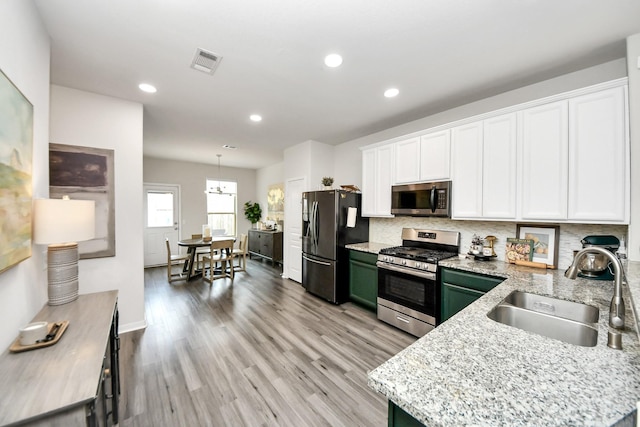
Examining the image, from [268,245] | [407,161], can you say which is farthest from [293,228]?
[407,161]

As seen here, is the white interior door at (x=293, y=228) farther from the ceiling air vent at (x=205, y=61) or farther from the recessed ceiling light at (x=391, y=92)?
the ceiling air vent at (x=205, y=61)

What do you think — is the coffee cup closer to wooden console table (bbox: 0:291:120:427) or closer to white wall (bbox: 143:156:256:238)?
wooden console table (bbox: 0:291:120:427)

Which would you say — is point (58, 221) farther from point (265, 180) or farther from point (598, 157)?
point (265, 180)

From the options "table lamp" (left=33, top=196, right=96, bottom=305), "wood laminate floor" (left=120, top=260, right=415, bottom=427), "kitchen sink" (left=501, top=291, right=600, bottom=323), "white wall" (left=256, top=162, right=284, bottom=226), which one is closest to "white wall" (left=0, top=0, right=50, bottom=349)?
"table lamp" (left=33, top=196, right=96, bottom=305)

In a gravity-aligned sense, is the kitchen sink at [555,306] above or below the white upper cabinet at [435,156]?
below

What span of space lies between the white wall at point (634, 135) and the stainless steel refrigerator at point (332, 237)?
2.70 m

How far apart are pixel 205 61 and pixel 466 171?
2.80 m

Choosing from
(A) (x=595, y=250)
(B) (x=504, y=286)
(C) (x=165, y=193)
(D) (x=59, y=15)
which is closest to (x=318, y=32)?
(D) (x=59, y=15)

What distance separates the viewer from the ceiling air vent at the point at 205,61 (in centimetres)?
206

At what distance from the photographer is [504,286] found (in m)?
1.80

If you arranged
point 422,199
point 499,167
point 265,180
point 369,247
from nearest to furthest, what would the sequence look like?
point 499,167 → point 422,199 → point 369,247 → point 265,180

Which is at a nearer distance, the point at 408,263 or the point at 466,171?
the point at 466,171

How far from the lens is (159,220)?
6254 mm

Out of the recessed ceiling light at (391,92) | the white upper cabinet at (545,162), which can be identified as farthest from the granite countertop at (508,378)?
the recessed ceiling light at (391,92)
